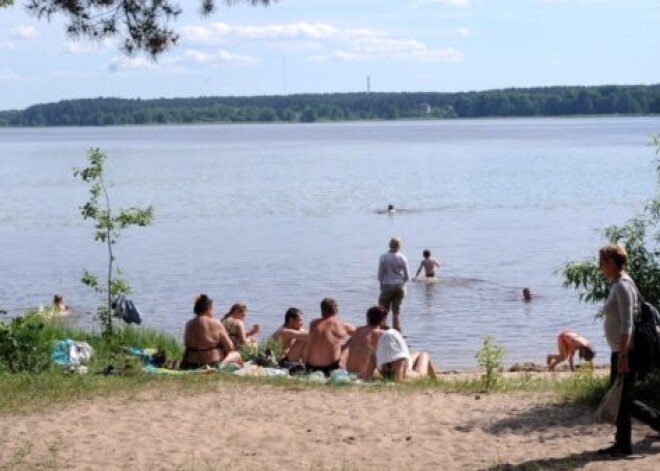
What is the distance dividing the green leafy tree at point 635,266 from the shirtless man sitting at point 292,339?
4.31 m

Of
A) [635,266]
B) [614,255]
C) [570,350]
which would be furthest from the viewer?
[570,350]

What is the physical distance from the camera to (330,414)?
1045cm

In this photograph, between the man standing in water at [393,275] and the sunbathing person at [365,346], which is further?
the man standing in water at [393,275]

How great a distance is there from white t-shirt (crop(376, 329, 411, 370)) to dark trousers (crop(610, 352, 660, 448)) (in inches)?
173

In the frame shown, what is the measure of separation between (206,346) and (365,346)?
5.79 ft

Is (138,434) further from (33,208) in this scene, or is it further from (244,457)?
(33,208)

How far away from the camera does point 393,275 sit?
2022cm

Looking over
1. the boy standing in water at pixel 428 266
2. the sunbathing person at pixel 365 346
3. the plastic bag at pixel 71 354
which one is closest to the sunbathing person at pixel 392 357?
the sunbathing person at pixel 365 346

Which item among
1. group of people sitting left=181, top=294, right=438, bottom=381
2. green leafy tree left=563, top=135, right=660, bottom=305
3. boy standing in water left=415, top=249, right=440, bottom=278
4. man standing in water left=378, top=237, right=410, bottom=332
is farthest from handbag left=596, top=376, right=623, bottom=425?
boy standing in water left=415, top=249, right=440, bottom=278

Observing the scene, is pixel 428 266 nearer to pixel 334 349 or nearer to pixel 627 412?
pixel 334 349

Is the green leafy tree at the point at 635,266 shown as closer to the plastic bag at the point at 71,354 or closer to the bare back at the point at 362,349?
the bare back at the point at 362,349

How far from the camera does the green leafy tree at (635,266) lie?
10492 mm

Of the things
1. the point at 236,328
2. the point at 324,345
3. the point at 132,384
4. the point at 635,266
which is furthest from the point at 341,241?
the point at 635,266

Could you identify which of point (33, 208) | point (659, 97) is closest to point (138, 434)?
point (33, 208)
